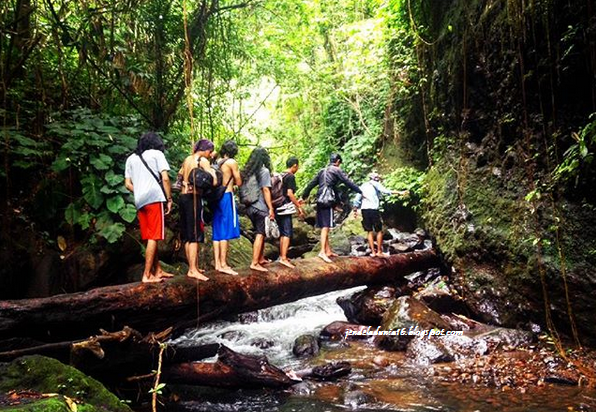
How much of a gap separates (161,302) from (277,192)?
276cm

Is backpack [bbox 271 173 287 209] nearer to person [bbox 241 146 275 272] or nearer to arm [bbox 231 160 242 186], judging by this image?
person [bbox 241 146 275 272]

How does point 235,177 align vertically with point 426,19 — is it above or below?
below

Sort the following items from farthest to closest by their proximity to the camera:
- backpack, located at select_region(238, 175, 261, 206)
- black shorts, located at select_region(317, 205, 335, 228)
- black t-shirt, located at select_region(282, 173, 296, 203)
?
black shorts, located at select_region(317, 205, 335, 228), black t-shirt, located at select_region(282, 173, 296, 203), backpack, located at select_region(238, 175, 261, 206)

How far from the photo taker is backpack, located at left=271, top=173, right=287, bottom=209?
277 inches

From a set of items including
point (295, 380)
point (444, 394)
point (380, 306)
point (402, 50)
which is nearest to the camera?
point (444, 394)

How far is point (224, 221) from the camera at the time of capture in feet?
20.4

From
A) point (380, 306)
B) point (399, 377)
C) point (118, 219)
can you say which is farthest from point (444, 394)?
point (118, 219)

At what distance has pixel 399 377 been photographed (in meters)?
5.55

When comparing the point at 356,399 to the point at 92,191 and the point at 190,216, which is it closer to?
the point at 190,216

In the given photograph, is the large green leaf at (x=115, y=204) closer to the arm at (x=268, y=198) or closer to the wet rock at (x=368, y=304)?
the arm at (x=268, y=198)

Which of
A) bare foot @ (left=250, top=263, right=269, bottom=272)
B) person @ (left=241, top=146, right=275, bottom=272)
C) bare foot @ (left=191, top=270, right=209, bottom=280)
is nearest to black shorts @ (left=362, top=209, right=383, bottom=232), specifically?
person @ (left=241, top=146, right=275, bottom=272)

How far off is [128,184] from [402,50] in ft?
32.6

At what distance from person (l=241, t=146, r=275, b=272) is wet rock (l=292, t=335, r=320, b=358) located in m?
1.59

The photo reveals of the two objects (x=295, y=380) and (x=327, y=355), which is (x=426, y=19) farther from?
(x=295, y=380)
